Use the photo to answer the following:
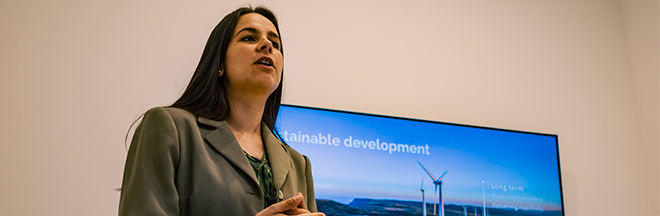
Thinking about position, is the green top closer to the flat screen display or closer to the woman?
the woman

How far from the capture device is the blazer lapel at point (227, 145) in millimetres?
1025

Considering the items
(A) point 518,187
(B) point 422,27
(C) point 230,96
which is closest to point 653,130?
(A) point 518,187

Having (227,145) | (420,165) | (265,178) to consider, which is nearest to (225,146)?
(227,145)

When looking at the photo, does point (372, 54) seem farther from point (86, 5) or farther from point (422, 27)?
point (86, 5)

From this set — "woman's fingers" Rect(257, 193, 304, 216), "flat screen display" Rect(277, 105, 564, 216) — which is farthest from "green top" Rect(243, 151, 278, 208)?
"flat screen display" Rect(277, 105, 564, 216)

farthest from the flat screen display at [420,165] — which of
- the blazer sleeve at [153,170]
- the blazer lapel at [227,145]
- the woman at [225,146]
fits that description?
the blazer sleeve at [153,170]

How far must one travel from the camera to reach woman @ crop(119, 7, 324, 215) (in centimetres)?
93

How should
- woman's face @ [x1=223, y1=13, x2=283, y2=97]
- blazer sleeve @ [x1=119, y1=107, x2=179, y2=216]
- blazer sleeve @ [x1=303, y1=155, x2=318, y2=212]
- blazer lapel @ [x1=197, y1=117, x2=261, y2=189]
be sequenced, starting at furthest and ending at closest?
1. blazer sleeve @ [x1=303, y1=155, x2=318, y2=212]
2. woman's face @ [x1=223, y1=13, x2=283, y2=97]
3. blazer lapel @ [x1=197, y1=117, x2=261, y2=189]
4. blazer sleeve @ [x1=119, y1=107, x2=179, y2=216]

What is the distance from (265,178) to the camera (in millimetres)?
1094

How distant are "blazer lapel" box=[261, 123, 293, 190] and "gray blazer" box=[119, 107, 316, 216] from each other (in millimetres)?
30

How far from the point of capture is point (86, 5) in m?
2.61

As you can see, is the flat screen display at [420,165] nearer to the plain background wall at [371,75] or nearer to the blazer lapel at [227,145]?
the plain background wall at [371,75]

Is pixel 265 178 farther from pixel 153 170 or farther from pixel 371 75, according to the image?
pixel 371 75

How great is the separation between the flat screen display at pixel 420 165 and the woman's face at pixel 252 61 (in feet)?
3.91
